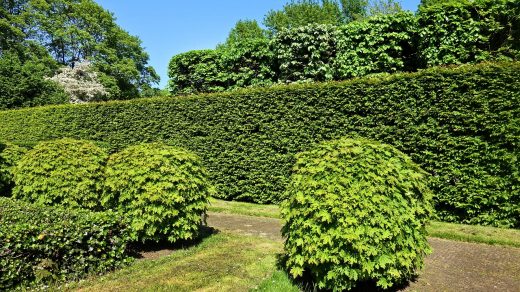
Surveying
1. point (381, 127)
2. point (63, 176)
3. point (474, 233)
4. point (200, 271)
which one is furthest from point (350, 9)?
point (200, 271)

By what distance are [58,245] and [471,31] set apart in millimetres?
10758

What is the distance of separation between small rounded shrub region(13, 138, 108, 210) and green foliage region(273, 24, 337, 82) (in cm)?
849

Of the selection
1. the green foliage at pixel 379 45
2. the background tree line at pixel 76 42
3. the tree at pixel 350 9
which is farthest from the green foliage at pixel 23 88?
the tree at pixel 350 9

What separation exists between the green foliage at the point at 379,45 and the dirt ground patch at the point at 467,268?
6.63m

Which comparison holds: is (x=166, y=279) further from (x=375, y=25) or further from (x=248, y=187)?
(x=375, y=25)

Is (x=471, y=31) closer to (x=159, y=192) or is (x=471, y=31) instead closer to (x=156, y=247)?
(x=159, y=192)

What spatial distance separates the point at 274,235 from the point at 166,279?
A: 9.53 ft

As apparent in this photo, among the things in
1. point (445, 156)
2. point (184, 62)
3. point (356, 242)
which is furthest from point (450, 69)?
point (184, 62)

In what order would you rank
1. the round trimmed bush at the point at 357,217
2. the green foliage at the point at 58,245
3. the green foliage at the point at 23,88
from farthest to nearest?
the green foliage at the point at 23,88 → the green foliage at the point at 58,245 → the round trimmed bush at the point at 357,217

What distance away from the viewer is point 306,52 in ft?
46.3

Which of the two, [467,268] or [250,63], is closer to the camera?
[467,268]

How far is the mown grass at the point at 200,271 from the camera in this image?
4758 mm

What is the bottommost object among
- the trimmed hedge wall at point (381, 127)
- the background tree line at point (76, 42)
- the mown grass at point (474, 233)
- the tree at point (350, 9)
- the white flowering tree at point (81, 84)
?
the mown grass at point (474, 233)

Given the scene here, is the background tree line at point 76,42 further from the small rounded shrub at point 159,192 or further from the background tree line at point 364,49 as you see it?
the small rounded shrub at point 159,192
